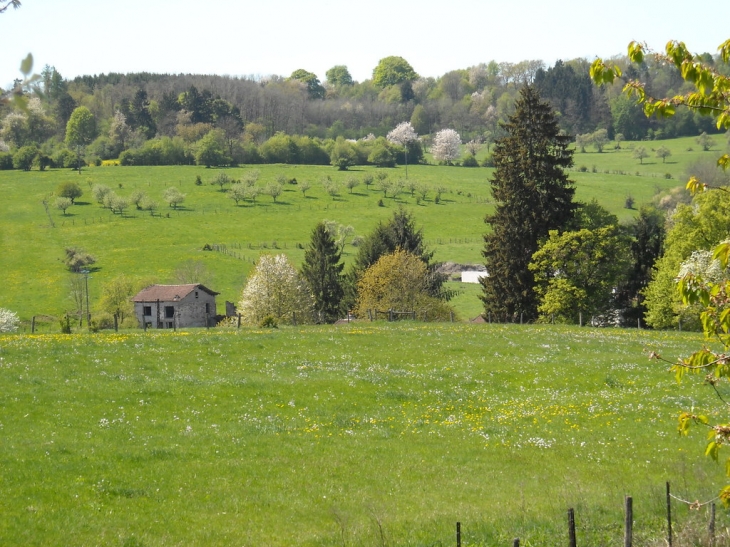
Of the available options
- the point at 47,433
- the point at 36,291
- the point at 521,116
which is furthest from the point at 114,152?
the point at 47,433

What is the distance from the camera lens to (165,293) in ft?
308

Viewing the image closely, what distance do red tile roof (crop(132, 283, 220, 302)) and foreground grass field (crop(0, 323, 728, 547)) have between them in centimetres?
5546

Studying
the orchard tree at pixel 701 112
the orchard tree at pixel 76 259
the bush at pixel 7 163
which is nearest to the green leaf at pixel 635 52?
the orchard tree at pixel 701 112

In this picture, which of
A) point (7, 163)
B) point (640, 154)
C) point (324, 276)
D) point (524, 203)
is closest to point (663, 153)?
point (640, 154)

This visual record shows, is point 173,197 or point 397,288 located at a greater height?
point 173,197

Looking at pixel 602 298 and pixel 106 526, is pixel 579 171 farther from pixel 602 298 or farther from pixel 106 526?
pixel 106 526

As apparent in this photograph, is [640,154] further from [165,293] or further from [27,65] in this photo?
[27,65]

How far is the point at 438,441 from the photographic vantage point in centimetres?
2238

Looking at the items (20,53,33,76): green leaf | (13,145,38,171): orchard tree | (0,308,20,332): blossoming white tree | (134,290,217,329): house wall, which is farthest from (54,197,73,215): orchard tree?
(20,53,33,76): green leaf

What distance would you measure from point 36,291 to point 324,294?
38.7 m

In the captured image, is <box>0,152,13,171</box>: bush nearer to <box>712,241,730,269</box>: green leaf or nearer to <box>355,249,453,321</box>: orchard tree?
<box>355,249,453,321</box>: orchard tree

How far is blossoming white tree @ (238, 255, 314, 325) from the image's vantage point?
8556 cm

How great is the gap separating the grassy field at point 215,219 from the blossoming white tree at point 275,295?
681 inches

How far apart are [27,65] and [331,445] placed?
1831 cm
